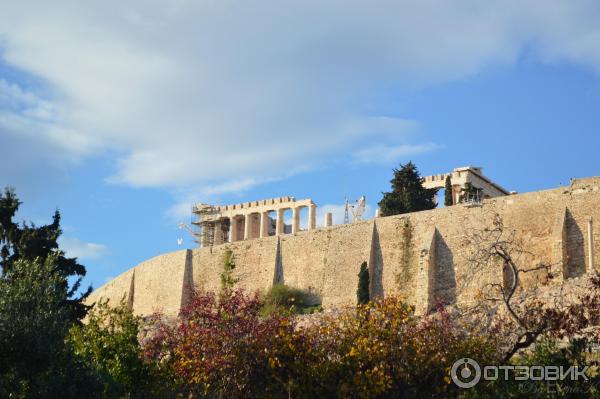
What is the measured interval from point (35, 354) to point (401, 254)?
24.8 meters

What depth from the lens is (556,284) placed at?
1320 inches

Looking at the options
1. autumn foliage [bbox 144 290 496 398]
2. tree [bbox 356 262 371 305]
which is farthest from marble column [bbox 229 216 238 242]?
autumn foliage [bbox 144 290 496 398]

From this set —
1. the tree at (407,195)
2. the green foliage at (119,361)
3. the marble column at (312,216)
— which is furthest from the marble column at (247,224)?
the green foliage at (119,361)

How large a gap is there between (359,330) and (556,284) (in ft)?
51.9

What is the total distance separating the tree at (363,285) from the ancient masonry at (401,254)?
1.36 ft

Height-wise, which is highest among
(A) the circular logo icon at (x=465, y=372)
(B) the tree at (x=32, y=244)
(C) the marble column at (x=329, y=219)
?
(C) the marble column at (x=329, y=219)

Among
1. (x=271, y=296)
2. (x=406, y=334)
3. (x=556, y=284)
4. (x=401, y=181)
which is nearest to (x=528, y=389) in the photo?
(x=406, y=334)

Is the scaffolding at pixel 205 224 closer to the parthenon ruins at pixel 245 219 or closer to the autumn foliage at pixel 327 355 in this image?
the parthenon ruins at pixel 245 219

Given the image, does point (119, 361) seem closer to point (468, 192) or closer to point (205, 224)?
point (468, 192)

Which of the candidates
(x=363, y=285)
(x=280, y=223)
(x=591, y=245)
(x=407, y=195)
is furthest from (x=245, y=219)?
(x=591, y=245)

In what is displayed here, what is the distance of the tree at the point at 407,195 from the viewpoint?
47844 millimetres

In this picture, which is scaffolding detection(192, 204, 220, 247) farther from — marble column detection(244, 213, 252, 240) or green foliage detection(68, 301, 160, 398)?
green foliage detection(68, 301, 160, 398)

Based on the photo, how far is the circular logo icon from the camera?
722 inches

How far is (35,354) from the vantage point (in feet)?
61.2
